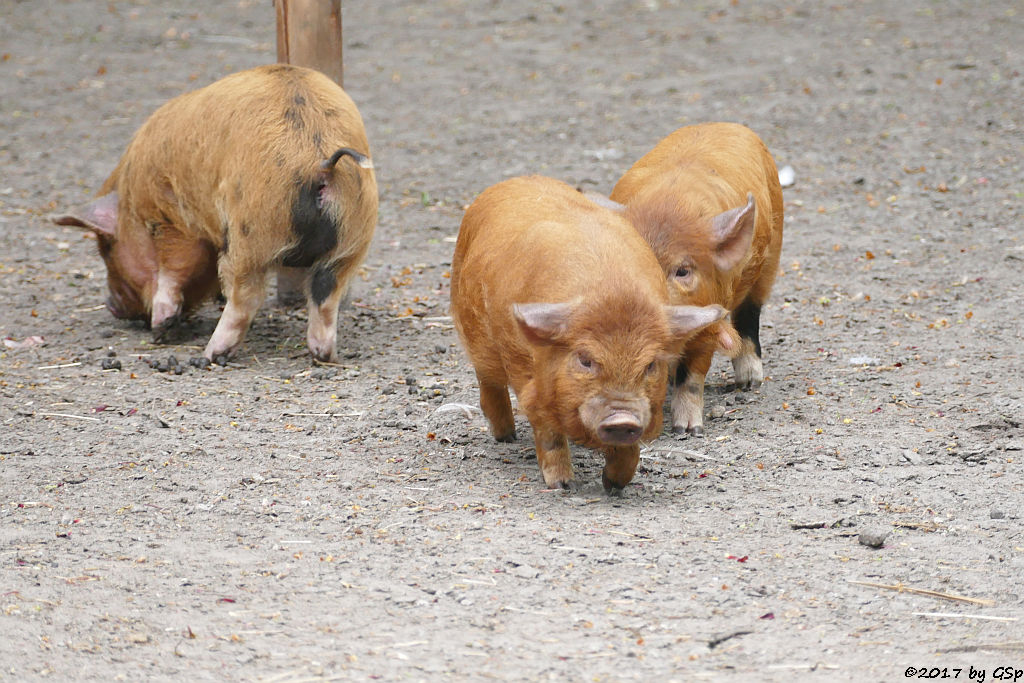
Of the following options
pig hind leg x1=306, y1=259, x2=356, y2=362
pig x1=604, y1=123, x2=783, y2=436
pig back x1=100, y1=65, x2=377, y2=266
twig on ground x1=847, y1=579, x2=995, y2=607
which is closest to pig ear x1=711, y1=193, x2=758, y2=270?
pig x1=604, y1=123, x2=783, y2=436

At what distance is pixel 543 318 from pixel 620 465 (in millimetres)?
779

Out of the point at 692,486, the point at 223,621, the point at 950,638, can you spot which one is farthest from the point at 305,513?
the point at 950,638

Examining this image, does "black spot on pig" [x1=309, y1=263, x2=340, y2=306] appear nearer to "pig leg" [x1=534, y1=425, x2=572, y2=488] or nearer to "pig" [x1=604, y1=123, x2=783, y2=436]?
"pig" [x1=604, y1=123, x2=783, y2=436]

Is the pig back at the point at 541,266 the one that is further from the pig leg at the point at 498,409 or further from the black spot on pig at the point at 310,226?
the black spot on pig at the point at 310,226

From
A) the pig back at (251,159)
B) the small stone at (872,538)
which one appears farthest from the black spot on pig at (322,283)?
the small stone at (872,538)

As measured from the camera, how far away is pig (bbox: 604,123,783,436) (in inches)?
206

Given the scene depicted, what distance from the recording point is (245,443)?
214 inches

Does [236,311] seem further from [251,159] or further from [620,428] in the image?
[620,428]

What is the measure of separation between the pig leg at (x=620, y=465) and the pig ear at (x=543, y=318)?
579 millimetres

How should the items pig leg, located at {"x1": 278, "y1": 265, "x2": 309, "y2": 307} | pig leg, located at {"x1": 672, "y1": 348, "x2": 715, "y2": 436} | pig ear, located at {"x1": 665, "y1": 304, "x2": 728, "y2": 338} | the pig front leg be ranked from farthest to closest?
pig leg, located at {"x1": 278, "y1": 265, "x2": 309, "y2": 307}
the pig front leg
pig leg, located at {"x1": 672, "y1": 348, "x2": 715, "y2": 436}
pig ear, located at {"x1": 665, "y1": 304, "x2": 728, "y2": 338}

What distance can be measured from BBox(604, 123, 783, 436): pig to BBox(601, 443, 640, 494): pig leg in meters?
0.54

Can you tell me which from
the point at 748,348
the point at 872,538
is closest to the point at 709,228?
the point at 748,348

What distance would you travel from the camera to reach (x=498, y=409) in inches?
211

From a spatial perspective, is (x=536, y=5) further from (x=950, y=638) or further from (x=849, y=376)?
(x=950, y=638)
